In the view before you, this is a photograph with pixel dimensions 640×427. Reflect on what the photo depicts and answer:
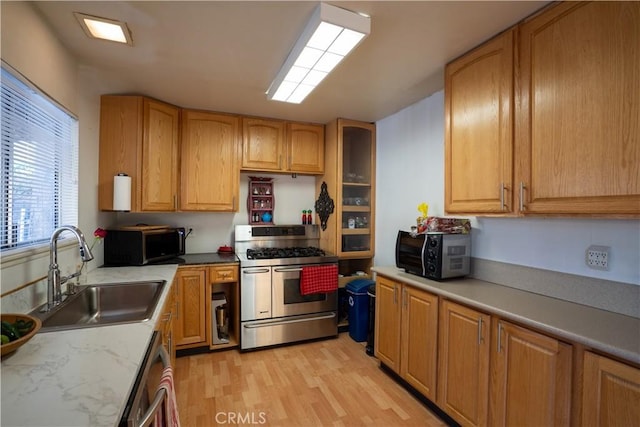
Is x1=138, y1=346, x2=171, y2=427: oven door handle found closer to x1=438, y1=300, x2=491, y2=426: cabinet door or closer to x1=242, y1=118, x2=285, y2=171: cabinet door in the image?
x1=438, y1=300, x2=491, y2=426: cabinet door

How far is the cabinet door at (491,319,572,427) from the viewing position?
1262 mm

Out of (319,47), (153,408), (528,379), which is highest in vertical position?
(319,47)

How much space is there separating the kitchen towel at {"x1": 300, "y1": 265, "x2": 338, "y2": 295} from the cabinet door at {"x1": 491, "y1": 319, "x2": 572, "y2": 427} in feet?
5.75

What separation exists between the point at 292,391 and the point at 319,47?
2.42 m

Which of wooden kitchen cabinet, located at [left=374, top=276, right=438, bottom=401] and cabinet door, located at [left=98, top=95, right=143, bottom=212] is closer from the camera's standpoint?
wooden kitchen cabinet, located at [left=374, top=276, right=438, bottom=401]

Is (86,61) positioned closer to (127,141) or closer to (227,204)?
(127,141)

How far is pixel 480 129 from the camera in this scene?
1.81m

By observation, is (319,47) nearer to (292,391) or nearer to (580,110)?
(580,110)

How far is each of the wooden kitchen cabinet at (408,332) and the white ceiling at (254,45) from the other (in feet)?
5.24

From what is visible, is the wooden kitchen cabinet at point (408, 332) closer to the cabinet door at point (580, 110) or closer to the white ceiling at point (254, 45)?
the cabinet door at point (580, 110)

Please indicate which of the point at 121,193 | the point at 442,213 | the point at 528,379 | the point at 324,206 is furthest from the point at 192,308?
the point at 528,379

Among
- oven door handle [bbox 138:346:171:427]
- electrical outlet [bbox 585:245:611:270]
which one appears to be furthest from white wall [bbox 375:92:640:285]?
oven door handle [bbox 138:346:171:427]

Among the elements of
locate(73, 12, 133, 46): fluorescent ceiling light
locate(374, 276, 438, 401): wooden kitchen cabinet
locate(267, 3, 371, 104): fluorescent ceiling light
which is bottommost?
locate(374, 276, 438, 401): wooden kitchen cabinet

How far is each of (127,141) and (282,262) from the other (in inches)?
69.0
